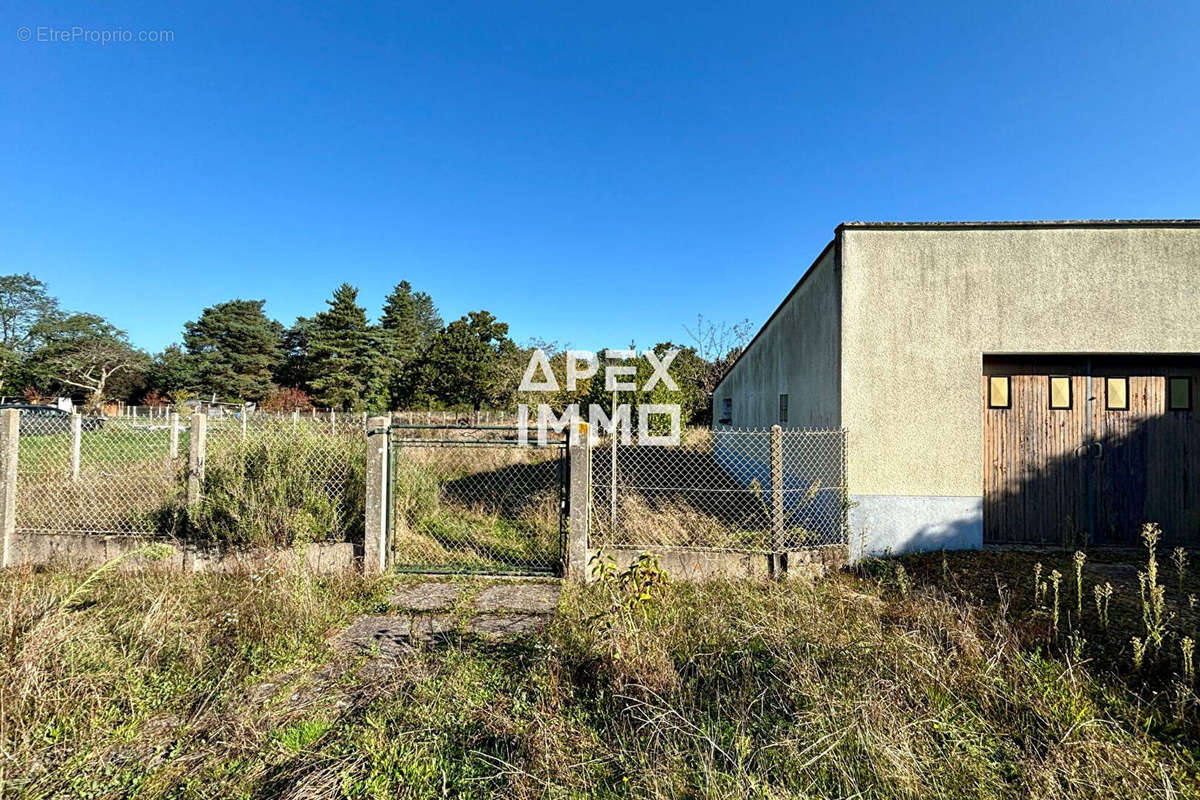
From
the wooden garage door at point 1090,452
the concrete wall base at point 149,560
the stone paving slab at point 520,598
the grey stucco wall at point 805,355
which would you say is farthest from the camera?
the grey stucco wall at point 805,355

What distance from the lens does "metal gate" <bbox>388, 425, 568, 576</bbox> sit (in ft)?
16.4

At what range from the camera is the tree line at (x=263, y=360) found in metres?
31.7

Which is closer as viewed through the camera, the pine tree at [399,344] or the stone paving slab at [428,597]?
the stone paving slab at [428,597]

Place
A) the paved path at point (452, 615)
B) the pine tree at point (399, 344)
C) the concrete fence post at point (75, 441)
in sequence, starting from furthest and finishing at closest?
1. the pine tree at point (399, 344)
2. the concrete fence post at point (75, 441)
3. the paved path at point (452, 615)

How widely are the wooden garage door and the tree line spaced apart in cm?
2550

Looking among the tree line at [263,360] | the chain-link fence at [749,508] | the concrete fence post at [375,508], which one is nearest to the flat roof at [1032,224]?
the chain-link fence at [749,508]

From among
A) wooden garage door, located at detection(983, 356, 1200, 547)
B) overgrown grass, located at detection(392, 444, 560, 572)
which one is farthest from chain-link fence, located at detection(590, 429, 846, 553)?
wooden garage door, located at detection(983, 356, 1200, 547)

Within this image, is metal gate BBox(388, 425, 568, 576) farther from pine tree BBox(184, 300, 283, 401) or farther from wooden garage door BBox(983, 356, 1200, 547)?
pine tree BBox(184, 300, 283, 401)

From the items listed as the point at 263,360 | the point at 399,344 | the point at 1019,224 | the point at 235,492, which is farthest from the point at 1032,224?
the point at 263,360

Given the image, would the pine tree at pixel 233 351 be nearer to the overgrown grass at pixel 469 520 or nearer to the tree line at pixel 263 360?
the tree line at pixel 263 360

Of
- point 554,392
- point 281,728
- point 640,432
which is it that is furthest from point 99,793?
point 554,392

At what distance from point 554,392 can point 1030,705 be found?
71.6 ft

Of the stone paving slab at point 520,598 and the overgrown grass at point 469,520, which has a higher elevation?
the overgrown grass at point 469,520

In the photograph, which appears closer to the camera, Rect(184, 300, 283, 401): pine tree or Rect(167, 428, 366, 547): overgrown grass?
Rect(167, 428, 366, 547): overgrown grass
